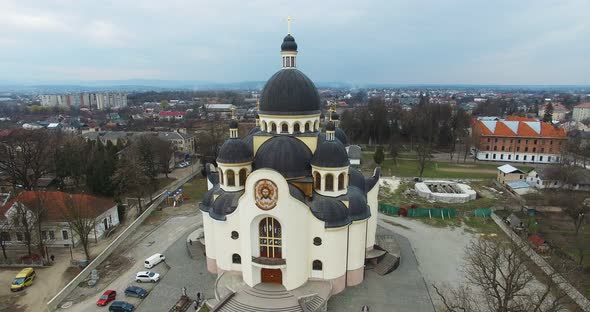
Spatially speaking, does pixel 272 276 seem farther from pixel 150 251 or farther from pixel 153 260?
pixel 150 251

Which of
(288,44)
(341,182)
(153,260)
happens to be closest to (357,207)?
(341,182)

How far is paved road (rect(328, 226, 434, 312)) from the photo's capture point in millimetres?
21859

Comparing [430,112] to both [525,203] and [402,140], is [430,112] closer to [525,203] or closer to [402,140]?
[402,140]

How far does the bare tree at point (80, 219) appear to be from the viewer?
2783 centimetres

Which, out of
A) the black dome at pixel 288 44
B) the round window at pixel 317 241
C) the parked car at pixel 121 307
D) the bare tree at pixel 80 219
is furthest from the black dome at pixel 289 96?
the bare tree at pixel 80 219

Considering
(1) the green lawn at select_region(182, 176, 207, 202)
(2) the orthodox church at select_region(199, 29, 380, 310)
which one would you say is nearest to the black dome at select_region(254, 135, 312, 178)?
(2) the orthodox church at select_region(199, 29, 380, 310)

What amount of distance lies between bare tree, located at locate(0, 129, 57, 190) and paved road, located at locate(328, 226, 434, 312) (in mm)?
40676

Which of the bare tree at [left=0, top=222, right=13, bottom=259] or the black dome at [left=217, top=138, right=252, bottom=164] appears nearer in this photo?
the black dome at [left=217, top=138, right=252, bottom=164]

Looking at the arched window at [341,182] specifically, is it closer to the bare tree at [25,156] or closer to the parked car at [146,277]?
the parked car at [146,277]

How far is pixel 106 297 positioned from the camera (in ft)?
74.4

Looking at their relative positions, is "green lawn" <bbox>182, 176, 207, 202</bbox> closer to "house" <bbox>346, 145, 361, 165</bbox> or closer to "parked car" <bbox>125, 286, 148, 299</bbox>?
"parked car" <bbox>125, 286, 148, 299</bbox>

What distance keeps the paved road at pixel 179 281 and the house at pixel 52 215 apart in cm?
881

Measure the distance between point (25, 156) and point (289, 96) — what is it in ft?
125

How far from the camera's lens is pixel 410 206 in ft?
131
